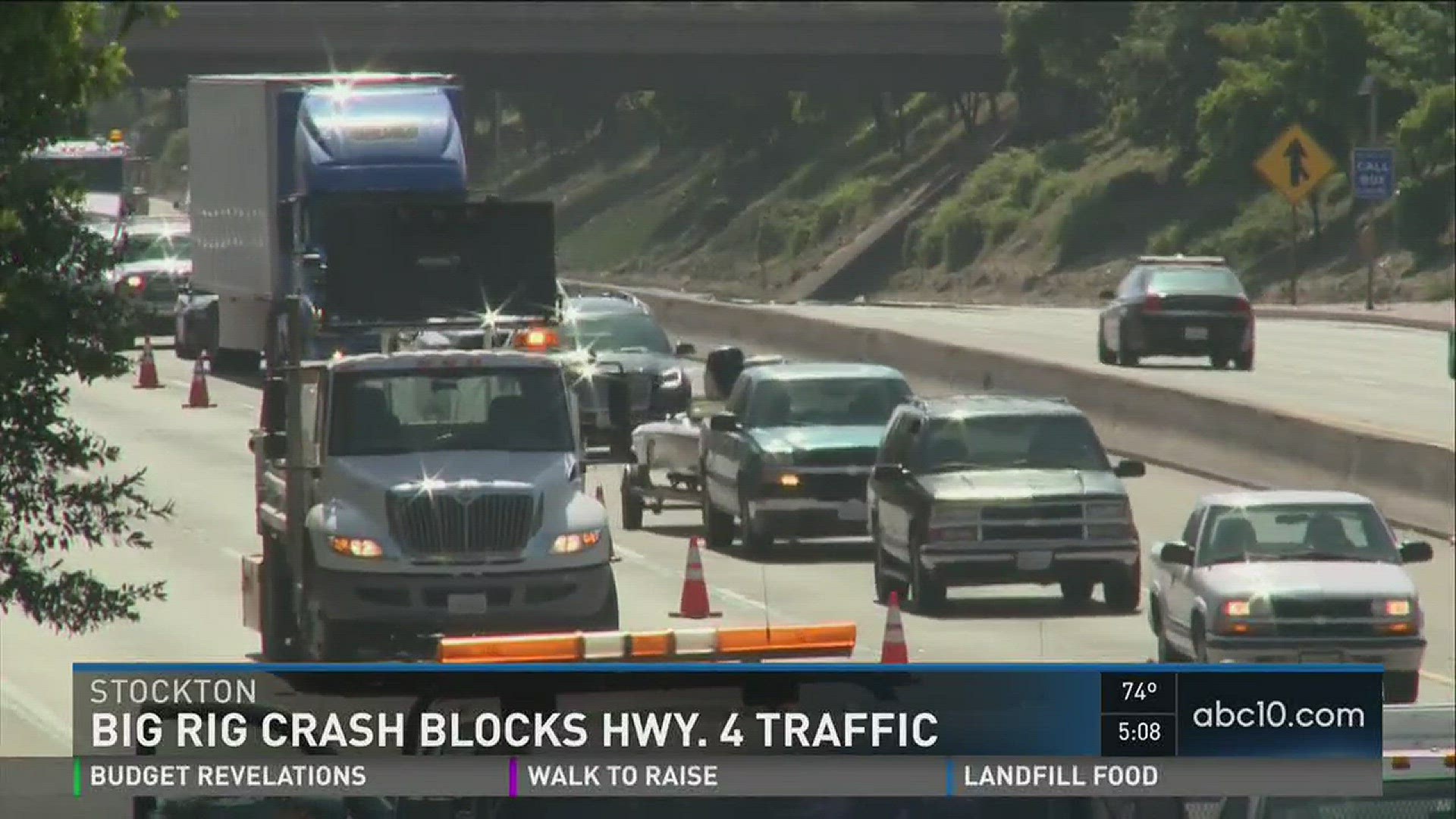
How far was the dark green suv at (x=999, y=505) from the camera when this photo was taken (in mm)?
26438

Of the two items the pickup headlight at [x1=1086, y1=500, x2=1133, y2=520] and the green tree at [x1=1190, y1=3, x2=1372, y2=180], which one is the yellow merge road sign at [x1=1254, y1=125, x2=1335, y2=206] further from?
the pickup headlight at [x1=1086, y1=500, x2=1133, y2=520]

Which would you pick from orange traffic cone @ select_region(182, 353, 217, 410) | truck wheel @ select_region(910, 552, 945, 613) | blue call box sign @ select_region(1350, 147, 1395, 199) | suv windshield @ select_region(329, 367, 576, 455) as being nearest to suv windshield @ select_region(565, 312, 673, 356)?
orange traffic cone @ select_region(182, 353, 217, 410)

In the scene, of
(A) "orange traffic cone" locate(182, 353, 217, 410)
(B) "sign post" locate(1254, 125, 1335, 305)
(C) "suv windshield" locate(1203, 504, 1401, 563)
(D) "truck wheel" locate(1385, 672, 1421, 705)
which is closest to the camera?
(D) "truck wheel" locate(1385, 672, 1421, 705)

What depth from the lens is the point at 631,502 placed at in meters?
34.1

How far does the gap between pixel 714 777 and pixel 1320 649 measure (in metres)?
17.9

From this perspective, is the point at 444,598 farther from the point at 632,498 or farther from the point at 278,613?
the point at 632,498

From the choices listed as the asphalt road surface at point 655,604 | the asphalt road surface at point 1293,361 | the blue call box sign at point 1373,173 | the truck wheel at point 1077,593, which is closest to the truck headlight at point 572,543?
the asphalt road surface at point 655,604

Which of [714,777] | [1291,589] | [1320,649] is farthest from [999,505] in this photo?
[714,777]

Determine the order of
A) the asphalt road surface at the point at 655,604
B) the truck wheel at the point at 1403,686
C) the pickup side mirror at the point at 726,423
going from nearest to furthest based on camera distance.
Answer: the truck wheel at the point at 1403,686, the asphalt road surface at the point at 655,604, the pickup side mirror at the point at 726,423

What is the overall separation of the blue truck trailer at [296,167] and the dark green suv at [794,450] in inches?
203

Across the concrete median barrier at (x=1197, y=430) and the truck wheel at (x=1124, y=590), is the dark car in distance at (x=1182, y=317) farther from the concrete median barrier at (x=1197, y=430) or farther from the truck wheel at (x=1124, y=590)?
the truck wheel at (x=1124, y=590)

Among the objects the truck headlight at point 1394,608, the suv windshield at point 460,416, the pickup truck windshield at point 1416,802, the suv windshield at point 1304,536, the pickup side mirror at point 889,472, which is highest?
the pickup truck windshield at point 1416,802

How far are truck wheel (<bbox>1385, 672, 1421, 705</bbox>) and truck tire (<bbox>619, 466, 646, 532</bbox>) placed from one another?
42.2 ft

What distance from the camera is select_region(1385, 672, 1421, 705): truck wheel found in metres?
22.1
